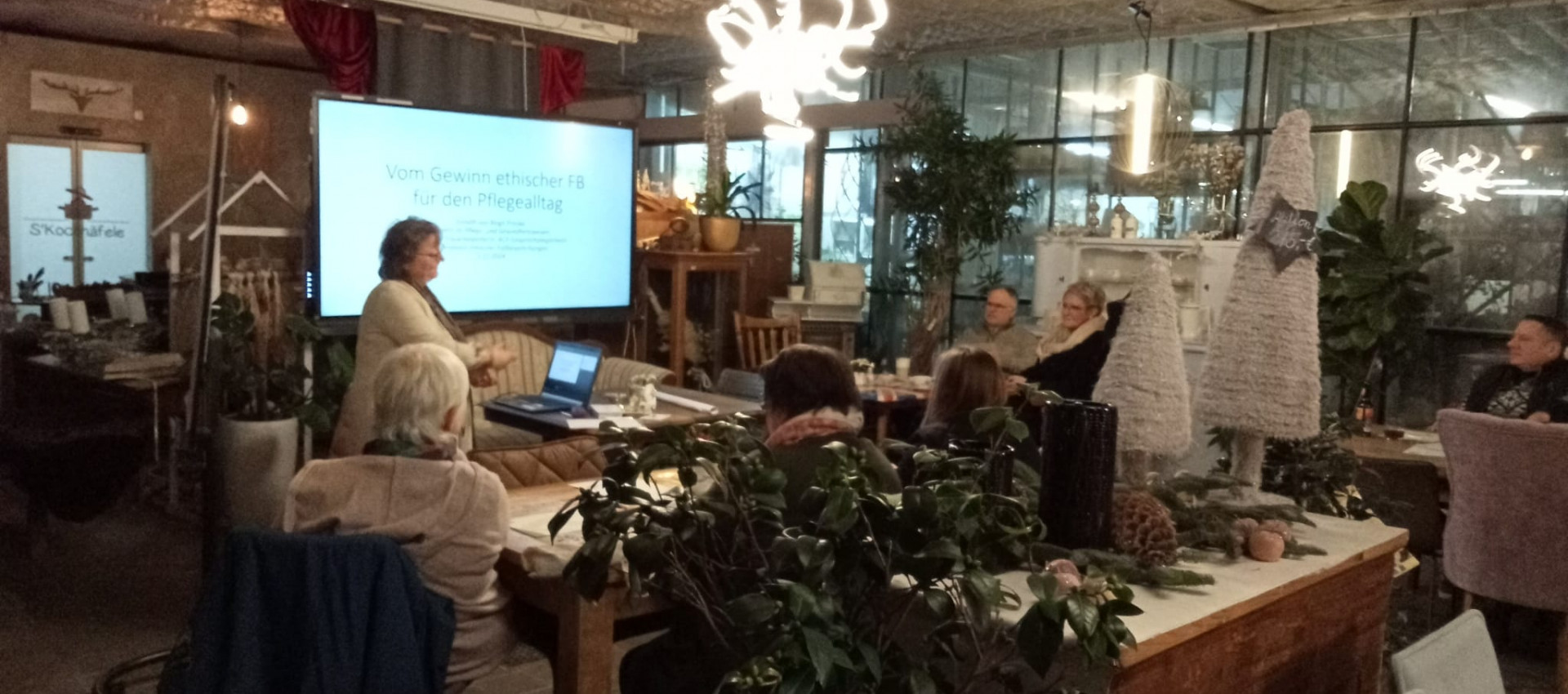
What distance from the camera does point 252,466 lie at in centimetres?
475

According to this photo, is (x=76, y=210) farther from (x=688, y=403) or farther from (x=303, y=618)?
(x=303, y=618)

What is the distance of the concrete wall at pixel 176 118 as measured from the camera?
28.5ft

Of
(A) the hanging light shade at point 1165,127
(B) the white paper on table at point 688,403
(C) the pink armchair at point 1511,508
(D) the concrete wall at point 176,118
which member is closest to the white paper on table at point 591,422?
(B) the white paper on table at point 688,403

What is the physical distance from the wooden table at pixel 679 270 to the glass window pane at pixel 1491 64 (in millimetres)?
3710

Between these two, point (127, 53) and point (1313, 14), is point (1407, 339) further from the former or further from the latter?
point (127, 53)

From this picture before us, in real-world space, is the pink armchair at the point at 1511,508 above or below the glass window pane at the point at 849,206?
below

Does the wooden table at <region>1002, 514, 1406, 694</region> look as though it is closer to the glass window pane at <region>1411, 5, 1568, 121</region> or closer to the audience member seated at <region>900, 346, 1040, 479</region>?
the audience member seated at <region>900, 346, 1040, 479</region>

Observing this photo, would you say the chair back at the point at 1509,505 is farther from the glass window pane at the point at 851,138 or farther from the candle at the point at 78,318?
the candle at the point at 78,318

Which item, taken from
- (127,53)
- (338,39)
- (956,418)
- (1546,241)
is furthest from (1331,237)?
(127,53)

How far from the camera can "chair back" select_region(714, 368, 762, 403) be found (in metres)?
5.26

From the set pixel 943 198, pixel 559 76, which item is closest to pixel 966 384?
pixel 943 198

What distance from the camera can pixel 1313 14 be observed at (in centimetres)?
612

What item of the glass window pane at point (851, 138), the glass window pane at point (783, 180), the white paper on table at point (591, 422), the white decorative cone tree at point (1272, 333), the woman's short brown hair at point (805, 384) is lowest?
the white paper on table at point (591, 422)

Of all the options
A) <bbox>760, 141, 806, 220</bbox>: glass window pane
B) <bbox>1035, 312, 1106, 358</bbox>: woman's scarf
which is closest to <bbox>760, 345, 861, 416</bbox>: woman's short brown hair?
<bbox>1035, 312, 1106, 358</bbox>: woman's scarf
